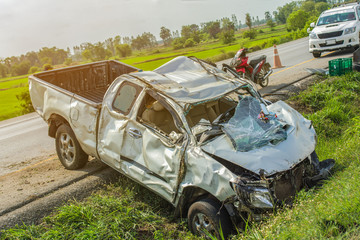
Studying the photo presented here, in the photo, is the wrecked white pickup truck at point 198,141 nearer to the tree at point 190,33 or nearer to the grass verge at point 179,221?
the grass verge at point 179,221

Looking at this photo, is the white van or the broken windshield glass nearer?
the broken windshield glass

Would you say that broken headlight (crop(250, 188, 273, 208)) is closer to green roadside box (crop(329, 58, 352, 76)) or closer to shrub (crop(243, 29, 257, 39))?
green roadside box (crop(329, 58, 352, 76))

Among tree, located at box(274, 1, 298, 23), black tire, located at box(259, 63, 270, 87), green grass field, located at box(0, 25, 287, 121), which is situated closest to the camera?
black tire, located at box(259, 63, 270, 87)

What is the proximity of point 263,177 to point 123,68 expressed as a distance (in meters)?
5.48

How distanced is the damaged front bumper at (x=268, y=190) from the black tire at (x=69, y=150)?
3.54 metres

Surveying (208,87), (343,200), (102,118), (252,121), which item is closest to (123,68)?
(102,118)

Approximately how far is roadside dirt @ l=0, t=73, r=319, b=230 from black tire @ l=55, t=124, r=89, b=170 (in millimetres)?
166

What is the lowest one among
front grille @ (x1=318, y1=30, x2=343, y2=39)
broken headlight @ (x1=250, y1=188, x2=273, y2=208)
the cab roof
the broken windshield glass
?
broken headlight @ (x1=250, y1=188, x2=273, y2=208)

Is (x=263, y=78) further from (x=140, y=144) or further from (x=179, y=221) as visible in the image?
(x=179, y=221)

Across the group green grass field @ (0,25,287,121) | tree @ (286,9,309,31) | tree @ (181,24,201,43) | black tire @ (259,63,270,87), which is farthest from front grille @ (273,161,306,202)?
tree @ (286,9,309,31)

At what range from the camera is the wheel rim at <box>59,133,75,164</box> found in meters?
6.75

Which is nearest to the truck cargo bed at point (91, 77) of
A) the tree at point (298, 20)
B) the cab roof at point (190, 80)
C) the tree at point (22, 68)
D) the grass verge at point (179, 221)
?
the cab roof at point (190, 80)

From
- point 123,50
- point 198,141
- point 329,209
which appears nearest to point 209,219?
point 198,141

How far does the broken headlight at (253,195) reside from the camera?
395 cm
